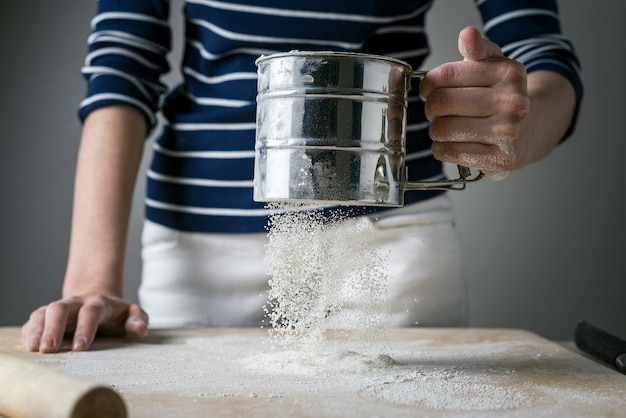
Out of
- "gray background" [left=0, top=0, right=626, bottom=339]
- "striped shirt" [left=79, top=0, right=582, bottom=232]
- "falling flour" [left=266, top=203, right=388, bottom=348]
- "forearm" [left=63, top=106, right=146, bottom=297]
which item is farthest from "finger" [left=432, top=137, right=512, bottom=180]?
"gray background" [left=0, top=0, right=626, bottom=339]

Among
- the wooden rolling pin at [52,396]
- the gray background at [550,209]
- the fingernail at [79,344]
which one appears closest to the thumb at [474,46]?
the wooden rolling pin at [52,396]

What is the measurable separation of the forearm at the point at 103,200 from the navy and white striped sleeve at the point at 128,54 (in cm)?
3

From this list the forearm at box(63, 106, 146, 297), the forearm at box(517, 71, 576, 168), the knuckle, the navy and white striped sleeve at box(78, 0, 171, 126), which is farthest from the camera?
the navy and white striped sleeve at box(78, 0, 171, 126)

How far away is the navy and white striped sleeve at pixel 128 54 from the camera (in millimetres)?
1399

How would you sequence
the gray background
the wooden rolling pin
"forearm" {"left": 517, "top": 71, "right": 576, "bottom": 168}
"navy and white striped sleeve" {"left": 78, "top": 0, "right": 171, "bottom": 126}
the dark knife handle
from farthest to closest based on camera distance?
the gray background → "navy and white striped sleeve" {"left": 78, "top": 0, "right": 171, "bottom": 126} → "forearm" {"left": 517, "top": 71, "right": 576, "bottom": 168} → the dark knife handle → the wooden rolling pin

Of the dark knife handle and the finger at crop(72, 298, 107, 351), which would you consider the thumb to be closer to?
the dark knife handle

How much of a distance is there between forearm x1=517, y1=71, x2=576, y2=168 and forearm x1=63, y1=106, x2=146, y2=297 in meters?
0.67

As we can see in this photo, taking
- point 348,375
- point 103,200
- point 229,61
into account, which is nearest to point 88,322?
point 103,200

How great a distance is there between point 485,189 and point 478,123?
1.61 meters

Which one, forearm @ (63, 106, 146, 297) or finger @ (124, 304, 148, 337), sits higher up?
forearm @ (63, 106, 146, 297)

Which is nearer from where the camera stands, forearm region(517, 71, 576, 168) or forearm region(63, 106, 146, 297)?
forearm region(517, 71, 576, 168)

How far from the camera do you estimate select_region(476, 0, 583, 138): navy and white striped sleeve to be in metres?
1.31

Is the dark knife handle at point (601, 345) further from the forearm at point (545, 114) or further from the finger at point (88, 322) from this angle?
the finger at point (88, 322)

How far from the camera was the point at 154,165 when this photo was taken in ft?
4.83
